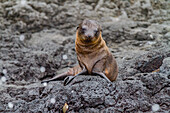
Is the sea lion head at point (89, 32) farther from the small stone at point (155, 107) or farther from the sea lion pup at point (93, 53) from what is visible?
the small stone at point (155, 107)

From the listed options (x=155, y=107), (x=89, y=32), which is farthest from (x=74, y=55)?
(x=155, y=107)

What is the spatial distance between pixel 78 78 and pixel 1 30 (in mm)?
4033

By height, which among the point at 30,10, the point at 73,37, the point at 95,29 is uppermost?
the point at 95,29

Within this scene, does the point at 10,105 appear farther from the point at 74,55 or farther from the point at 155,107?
the point at 74,55

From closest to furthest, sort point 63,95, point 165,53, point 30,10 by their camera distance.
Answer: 1. point 63,95
2. point 165,53
3. point 30,10

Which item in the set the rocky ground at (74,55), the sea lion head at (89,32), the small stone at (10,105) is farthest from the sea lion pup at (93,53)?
the small stone at (10,105)

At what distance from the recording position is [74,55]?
21.4 feet

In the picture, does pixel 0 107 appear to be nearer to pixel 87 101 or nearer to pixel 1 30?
pixel 87 101

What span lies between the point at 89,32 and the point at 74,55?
2.64 metres

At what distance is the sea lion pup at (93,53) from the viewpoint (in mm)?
3967

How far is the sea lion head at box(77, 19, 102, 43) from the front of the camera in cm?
391

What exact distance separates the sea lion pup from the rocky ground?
0.28m

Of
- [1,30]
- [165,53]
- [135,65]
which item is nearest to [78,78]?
[135,65]

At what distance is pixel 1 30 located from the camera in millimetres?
6852
